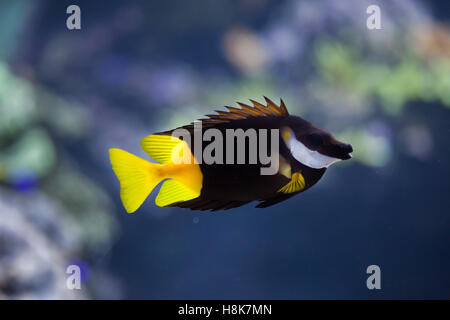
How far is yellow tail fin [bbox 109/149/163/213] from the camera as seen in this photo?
21.1 inches

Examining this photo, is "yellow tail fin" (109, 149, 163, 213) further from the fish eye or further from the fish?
the fish eye

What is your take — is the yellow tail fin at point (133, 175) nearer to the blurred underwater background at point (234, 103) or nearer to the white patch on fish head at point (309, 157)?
the white patch on fish head at point (309, 157)

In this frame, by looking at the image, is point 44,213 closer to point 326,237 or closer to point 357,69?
point 326,237

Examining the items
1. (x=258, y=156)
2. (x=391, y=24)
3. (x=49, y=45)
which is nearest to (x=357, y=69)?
(x=391, y=24)

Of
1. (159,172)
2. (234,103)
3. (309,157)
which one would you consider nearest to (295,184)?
(309,157)

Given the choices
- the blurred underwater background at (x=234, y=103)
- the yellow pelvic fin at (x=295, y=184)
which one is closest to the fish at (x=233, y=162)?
the yellow pelvic fin at (x=295, y=184)

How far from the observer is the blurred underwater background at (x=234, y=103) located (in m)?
1.76

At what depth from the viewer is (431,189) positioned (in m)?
1.81

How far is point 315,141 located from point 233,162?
133 mm

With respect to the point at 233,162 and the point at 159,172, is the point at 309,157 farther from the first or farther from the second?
the point at 159,172

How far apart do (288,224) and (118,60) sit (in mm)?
1320

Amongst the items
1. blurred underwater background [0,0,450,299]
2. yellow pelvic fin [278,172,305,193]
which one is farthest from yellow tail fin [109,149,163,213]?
blurred underwater background [0,0,450,299]

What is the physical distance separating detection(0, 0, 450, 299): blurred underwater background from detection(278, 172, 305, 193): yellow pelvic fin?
1.26 m

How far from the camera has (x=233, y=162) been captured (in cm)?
51
